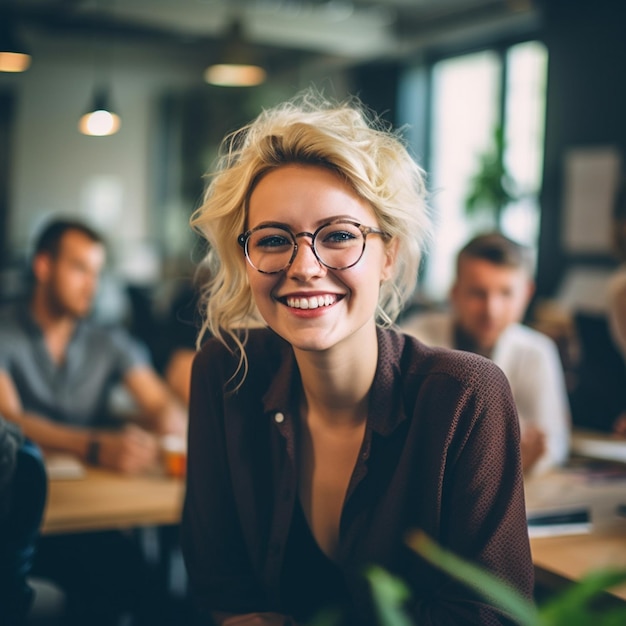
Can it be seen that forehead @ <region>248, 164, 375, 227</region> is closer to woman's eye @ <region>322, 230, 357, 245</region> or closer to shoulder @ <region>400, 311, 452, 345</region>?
woman's eye @ <region>322, 230, 357, 245</region>

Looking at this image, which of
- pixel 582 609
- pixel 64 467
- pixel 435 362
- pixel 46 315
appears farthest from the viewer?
pixel 46 315

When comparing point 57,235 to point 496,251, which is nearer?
point 496,251

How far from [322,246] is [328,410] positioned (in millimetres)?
347

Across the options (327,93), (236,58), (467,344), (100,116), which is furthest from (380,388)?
(327,93)

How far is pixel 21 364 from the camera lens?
2.89m

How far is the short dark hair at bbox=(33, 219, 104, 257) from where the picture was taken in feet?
10.0

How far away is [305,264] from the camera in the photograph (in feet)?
4.71

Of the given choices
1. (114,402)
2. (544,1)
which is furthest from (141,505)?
(544,1)

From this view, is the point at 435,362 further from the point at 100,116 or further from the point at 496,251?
the point at 100,116

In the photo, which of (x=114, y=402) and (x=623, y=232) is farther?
(x=114, y=402)

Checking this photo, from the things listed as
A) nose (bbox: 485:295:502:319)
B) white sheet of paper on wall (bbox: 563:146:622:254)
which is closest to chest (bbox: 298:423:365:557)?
nose (bbox: 485:295:502:319)

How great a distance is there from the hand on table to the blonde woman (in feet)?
2.48

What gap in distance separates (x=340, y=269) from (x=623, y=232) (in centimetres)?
153

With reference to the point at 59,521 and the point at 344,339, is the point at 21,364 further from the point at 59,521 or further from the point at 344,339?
the point at 344,339
